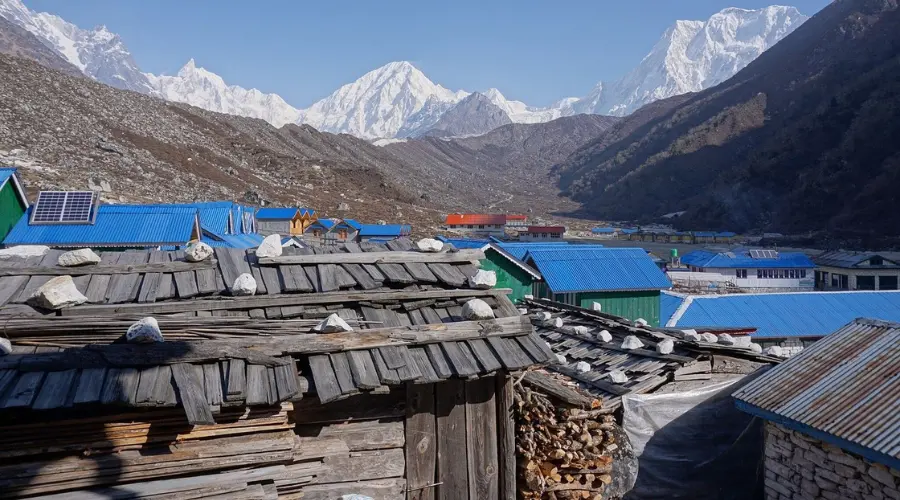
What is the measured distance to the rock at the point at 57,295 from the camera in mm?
4980

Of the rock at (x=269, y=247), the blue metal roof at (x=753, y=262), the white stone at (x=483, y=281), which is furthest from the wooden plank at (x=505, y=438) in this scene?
the blue metal roof at (x=753, y=262)

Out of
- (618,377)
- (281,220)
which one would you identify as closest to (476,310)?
(618,377)

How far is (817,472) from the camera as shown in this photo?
30.2 feet

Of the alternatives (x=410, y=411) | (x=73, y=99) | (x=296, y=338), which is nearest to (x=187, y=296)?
(x=296, y=338)

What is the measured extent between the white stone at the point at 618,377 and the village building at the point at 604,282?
12983mm

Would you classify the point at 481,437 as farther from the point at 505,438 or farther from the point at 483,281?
the point at 483,281

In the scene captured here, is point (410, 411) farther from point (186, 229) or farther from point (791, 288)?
point (791, 288)

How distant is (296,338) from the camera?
516cm

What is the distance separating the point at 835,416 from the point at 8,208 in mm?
31143

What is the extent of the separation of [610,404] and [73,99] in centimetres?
8340

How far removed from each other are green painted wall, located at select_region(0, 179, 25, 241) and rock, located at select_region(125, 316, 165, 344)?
26767 mm

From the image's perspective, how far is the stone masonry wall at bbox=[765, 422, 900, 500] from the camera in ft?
26.9

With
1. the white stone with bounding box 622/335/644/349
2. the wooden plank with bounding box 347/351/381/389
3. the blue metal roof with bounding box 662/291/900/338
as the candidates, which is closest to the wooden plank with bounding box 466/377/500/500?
the wooden plank with bounding box 347/351/381/389

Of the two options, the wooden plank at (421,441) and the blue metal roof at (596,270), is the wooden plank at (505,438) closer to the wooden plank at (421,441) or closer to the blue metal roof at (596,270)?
the wooden plank at (421,441)
